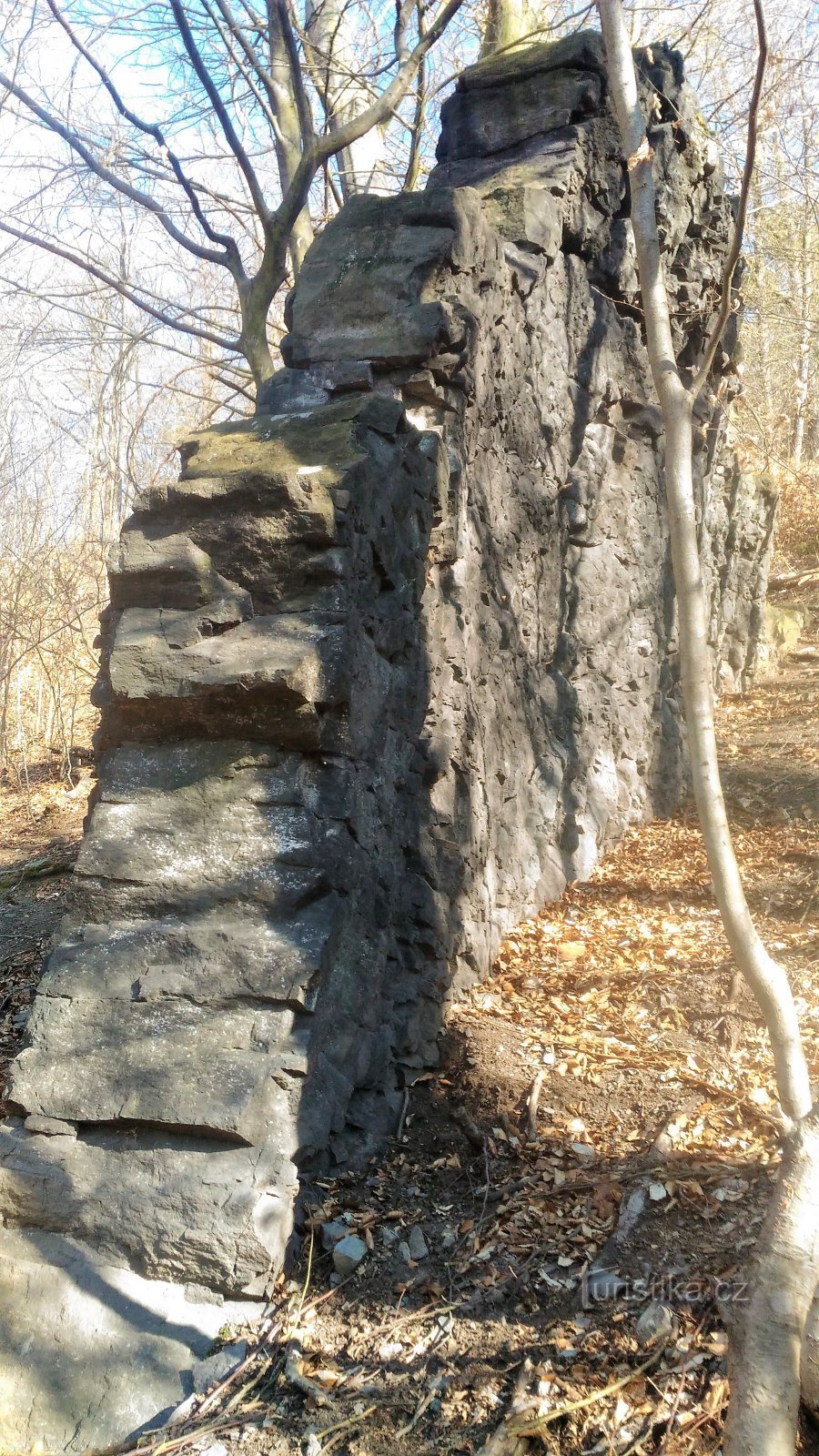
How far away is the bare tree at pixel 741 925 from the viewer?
223 cm

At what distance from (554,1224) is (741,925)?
3.46 feet

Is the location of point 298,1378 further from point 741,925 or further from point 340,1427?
point 741,925

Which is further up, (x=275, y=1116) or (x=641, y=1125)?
(x=275, y=1116)

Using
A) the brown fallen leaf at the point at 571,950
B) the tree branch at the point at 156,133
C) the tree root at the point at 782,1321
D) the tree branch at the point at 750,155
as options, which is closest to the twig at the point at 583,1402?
the tree root at the point at 782,1321

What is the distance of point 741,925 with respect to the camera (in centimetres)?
282

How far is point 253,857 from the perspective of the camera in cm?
330

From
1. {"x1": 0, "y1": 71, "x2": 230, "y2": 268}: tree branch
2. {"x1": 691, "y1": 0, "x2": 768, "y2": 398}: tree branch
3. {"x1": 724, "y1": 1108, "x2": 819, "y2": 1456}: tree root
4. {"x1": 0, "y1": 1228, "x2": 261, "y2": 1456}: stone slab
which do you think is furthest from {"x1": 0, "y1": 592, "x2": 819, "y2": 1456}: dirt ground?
{"x1": 0, "y1": 71, "x2": 230, "y2": 268}: tree branch

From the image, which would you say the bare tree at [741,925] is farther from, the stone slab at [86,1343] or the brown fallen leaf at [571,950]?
the brown fallen leaf at [571,950]

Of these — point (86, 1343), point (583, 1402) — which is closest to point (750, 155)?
point (583, 1402)

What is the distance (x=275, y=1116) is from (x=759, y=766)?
5.29 m

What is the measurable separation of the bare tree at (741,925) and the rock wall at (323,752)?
3.61ft

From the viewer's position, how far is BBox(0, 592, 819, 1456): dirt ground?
99.6 inches

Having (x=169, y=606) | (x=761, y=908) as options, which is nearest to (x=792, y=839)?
(x=761, y=908)

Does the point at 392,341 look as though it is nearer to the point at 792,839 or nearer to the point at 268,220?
the point at 792,839
